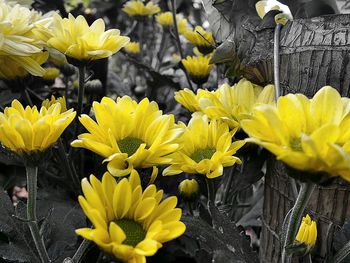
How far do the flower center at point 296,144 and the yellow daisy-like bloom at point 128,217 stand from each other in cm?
14

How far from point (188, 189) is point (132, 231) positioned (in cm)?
32

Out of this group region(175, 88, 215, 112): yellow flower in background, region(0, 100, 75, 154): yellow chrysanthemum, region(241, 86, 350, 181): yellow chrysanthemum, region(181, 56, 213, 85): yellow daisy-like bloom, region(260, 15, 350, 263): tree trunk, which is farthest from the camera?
region(181, 56, 213, 85): yellow daisy-like bloom

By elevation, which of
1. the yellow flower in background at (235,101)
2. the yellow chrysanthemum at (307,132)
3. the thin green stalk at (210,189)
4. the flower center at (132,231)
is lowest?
the thin green stalk at (210,189)

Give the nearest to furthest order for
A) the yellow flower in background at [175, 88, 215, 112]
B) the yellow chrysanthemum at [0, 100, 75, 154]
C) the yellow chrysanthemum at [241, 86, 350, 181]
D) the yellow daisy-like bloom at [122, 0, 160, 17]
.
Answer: the yellow chrysanthemum at [241, 86, 350, 181]
the yellow chrysanthemum at [0, 100, 75, 154]
the yellow flower in background at [175, 88, 215, 112]
the yellow daisy-like bloom at [122, 0, 160, 17]

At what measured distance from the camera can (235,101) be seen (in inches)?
30.2

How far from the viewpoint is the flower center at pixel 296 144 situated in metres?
0.49

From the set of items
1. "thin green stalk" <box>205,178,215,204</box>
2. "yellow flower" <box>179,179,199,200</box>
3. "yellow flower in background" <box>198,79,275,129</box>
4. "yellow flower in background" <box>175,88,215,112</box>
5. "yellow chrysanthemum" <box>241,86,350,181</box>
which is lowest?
"yellow flower" <box>179,179,199,200</box>

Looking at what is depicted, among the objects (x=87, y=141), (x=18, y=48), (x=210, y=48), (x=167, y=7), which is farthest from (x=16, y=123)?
(x=167, y=7)

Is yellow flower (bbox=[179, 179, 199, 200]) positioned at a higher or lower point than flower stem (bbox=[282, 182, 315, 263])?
lower

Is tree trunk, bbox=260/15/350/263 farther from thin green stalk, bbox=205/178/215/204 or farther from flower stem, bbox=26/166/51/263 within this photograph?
flower stem, bbox=26/166/51/263

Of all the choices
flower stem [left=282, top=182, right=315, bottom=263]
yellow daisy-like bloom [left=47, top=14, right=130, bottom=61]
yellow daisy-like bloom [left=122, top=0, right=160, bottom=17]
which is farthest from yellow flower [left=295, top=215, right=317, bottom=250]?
yellow daisy-like bloom [left=122, top=0, right=160, bottom=17]

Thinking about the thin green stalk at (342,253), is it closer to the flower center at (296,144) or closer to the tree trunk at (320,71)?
the tree trunk at (320,71)

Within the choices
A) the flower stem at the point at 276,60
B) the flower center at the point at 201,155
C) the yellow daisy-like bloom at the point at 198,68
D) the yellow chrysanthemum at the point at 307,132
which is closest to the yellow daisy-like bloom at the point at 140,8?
the yellow daisy-like bloom at the point at 198,68

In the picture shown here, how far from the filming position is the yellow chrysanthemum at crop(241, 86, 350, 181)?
453 mm
